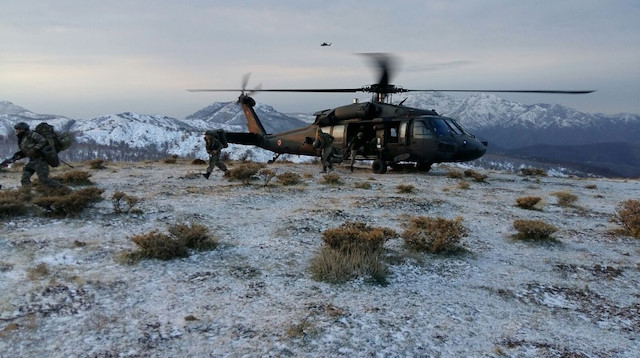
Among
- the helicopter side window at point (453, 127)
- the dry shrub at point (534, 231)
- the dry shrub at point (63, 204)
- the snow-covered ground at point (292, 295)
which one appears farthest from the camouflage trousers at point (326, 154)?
the dry shrub at point (63, 204)

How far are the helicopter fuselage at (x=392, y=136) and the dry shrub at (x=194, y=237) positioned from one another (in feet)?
39.0

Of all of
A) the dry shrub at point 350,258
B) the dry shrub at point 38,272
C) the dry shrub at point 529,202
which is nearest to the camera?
the dry shrub at point 38,272

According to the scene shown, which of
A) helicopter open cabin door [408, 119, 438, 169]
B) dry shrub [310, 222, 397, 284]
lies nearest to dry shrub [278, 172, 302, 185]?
helicopter open cabin door [408, 119, 438, 169]

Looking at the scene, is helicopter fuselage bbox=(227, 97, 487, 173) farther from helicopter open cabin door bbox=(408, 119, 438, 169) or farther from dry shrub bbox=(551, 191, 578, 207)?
dry shrub bbox=(551, 191, 578, 207)

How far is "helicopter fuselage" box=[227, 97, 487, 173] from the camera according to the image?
16703 millimetres

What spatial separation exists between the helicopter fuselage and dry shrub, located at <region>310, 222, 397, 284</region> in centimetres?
1086

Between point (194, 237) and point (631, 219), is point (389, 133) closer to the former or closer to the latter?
point (631, 219)

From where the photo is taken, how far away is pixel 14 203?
8.22m

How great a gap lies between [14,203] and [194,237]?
4.27m

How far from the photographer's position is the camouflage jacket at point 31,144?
10445mm

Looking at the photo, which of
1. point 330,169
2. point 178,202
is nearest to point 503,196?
point 330,169

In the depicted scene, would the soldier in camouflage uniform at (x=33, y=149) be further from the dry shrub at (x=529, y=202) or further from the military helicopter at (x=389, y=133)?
the dry shrub at (x=529, y=202)

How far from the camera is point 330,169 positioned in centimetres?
Answer: 1884

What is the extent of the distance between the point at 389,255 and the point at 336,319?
8.13 ft
